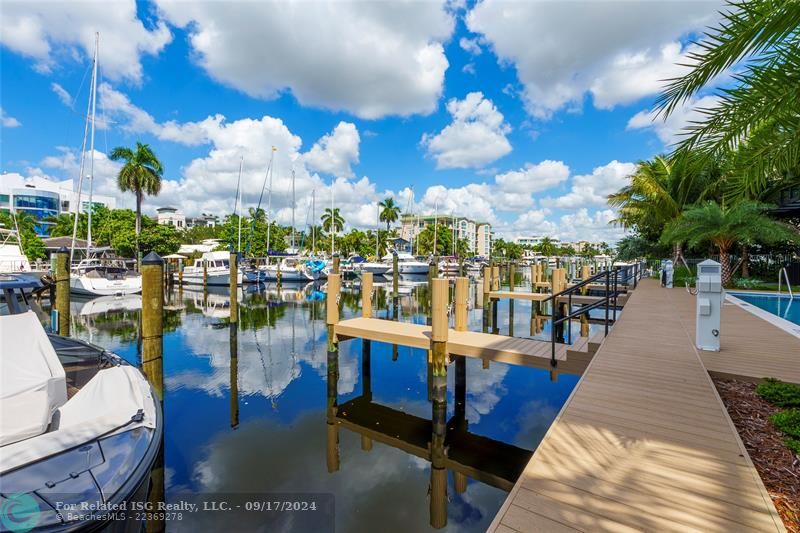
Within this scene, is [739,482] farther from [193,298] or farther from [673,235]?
[193,298]

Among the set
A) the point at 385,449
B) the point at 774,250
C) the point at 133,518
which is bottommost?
the point at 385,449

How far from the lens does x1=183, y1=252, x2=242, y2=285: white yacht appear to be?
111 ft

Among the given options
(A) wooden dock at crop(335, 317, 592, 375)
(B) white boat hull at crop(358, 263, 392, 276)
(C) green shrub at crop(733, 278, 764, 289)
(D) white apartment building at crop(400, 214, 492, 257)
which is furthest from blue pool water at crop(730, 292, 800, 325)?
(D) white apartment building at crop(400, 214, 492, 257)

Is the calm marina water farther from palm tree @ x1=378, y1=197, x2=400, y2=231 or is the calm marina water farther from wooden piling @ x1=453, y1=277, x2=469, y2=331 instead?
palm tree @ x1=378, y1=197, x2=400, y2=231

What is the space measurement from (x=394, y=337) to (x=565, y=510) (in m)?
5.57

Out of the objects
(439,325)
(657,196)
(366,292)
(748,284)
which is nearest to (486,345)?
(439,325)

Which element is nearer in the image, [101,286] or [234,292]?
[234,292]

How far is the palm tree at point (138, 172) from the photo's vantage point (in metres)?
36.2

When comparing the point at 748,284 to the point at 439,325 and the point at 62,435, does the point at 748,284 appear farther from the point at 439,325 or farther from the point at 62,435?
the point at 62,435

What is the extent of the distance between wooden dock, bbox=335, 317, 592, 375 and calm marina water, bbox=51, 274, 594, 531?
1.03 metres

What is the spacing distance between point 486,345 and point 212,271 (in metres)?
32.3

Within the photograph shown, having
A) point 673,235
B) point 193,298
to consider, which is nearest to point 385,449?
point 673,235

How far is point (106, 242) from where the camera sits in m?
43.2

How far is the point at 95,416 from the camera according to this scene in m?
3.96
